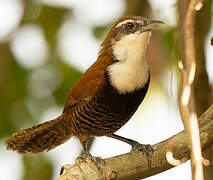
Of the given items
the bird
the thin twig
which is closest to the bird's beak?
the bird

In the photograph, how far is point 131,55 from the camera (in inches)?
162

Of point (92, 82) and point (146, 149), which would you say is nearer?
point (146, 149)

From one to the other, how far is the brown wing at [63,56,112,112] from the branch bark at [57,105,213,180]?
2.80ft

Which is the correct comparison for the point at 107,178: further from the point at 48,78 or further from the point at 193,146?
the point at 48,78

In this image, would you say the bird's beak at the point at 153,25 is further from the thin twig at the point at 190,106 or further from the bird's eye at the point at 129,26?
the thin twig at the point at 190,106

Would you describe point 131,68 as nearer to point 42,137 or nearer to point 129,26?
point 129,26

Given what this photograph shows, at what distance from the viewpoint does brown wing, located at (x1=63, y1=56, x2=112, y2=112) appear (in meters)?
4.15

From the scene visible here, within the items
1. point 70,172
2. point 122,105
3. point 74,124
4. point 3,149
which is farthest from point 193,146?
point 3,149

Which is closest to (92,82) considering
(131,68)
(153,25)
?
(131,68)

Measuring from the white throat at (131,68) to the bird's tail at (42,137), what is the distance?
82cm

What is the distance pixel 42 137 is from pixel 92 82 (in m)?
0.95

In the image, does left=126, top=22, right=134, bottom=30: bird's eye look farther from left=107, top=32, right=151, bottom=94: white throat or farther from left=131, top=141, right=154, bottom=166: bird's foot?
left=131, top=141, right=154, bottom=166: bird's foot

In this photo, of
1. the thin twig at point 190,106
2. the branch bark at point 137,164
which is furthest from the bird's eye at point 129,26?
the thin twig at point 190,106

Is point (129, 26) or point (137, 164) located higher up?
point (129, 26)
